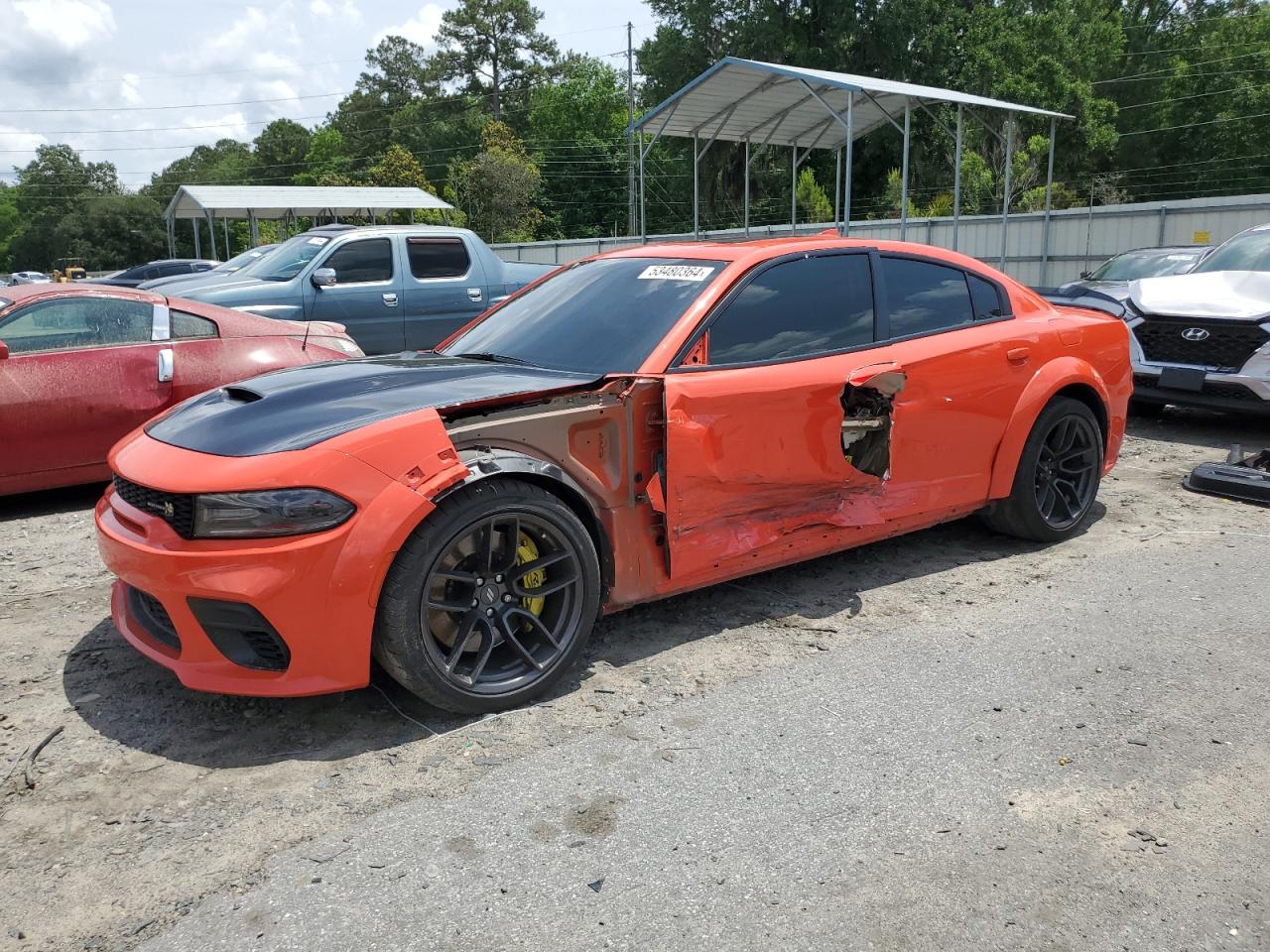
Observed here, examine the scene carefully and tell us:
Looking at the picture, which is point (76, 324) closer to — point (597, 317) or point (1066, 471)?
point (597, 317)

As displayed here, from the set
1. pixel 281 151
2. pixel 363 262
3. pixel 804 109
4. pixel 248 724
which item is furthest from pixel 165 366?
pixel 281 151

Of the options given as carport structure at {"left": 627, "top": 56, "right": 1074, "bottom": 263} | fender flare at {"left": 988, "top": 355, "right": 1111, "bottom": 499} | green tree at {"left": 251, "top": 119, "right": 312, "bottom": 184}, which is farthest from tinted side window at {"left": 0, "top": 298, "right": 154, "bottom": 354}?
green tree at {"left": 251, "top": 119, "right": 312, "bottom": 184}

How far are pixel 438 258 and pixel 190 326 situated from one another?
4.56 metres

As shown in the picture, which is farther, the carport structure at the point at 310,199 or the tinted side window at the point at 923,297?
the carport structure at the point at 310,199

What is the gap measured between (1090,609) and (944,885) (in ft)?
7.36

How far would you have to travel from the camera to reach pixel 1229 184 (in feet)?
150

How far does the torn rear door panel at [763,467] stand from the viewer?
364 cm

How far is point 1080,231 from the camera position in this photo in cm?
2014

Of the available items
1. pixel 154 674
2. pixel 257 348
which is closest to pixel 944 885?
pixel 154 674

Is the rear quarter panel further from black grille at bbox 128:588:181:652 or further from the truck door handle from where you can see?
the truck door handle

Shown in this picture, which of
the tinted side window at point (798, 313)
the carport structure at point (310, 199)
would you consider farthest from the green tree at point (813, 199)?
the tinted side window at point (798, 313)

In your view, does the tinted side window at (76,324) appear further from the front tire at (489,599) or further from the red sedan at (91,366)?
the front tire at (489,599)

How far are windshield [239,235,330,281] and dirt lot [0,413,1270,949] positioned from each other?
5.48m

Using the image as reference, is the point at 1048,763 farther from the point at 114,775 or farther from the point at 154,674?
the point at 154,674
